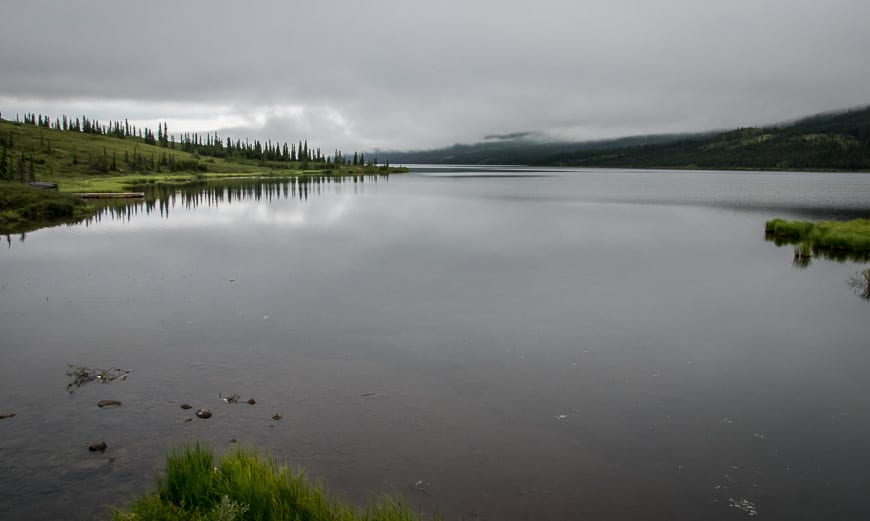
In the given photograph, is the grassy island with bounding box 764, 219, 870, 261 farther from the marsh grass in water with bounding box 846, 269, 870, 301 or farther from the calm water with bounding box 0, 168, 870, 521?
the marsh grass in water with bounding box 846, 269, 870, 301

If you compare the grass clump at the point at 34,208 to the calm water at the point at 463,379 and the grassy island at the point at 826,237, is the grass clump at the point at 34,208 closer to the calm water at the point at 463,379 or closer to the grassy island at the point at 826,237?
the calm water at the point at 463,379

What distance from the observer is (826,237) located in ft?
127

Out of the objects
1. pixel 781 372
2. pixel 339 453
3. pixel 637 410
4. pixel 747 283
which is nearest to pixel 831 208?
Result: pixel 747 283

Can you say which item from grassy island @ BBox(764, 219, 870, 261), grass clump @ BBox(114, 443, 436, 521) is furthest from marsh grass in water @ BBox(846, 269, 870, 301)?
grass clump @ BBox(114, 443, 436, 521)

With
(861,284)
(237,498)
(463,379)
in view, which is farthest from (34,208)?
(861,284)

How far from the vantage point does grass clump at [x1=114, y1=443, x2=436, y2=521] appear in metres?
7.99

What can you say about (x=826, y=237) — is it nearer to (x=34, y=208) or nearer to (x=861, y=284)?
(x=861, y=284)

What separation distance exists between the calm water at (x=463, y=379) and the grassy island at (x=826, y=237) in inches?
174

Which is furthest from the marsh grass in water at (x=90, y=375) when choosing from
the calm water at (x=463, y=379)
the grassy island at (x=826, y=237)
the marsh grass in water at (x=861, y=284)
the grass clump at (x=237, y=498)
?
the grassy island at (x=826, y=237)

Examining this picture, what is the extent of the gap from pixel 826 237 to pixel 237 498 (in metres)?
41.8

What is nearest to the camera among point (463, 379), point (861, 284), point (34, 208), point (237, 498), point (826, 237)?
point (237, 498)

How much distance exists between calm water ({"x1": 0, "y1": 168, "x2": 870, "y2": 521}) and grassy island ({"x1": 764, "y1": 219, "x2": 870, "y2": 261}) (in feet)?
14.5

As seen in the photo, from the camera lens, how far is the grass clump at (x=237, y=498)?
799cm

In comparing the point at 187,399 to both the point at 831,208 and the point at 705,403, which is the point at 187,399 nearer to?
the point at 705,403
